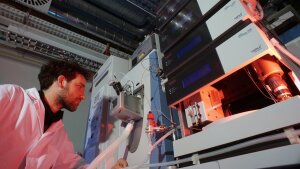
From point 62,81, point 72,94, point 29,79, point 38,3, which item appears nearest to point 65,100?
point 72,94

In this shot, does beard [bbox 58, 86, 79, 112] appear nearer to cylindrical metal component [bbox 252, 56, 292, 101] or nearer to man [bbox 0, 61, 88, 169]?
man [bbox 0, 61, 88, 169]

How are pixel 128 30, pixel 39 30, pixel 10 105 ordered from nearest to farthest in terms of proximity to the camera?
pixel 10 105, pixel 39 30, pixel 128 30

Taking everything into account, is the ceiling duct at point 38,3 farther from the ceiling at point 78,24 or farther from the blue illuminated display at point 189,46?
the blue illuminated display at point 189,46

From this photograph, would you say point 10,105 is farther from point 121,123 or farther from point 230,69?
point 230,69

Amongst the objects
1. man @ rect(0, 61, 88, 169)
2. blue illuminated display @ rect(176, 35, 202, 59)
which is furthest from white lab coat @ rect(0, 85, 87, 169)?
blue illuminated display @ rect(176, 35, 202, 59)

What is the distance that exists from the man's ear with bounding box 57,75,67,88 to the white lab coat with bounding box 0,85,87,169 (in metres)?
0.22

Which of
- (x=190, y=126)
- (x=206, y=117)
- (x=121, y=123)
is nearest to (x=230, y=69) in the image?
(x=206, y=117)

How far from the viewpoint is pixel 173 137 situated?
113 cm

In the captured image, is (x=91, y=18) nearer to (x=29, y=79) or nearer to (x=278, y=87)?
(x=29, y=79)

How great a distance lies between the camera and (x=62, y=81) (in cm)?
161

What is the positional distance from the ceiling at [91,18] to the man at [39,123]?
87 cm

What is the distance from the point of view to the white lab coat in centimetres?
110

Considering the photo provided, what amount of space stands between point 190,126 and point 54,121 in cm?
100

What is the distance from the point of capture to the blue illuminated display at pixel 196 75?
900 mm
